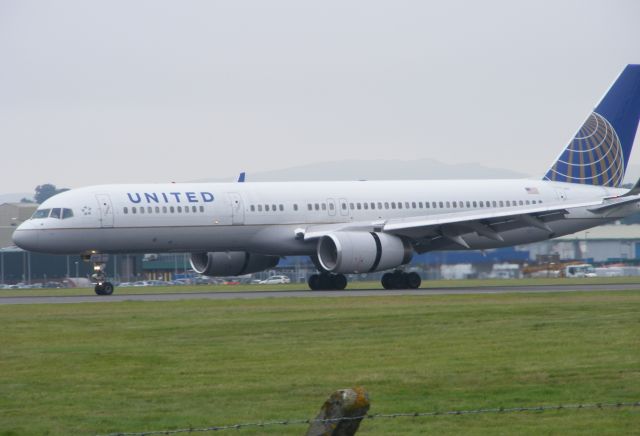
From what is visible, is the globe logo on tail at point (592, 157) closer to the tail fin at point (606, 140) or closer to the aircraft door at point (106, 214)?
the tail fin at point (606, 140)

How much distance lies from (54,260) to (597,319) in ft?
251

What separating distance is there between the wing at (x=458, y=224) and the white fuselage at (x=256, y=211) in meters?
0.70

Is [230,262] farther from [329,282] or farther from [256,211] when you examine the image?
[329,282]

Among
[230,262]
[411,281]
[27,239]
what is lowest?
[411,281]

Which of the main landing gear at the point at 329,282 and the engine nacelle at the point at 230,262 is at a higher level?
the engine nacelle at the point at 230,262

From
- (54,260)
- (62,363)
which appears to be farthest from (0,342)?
(54,260)

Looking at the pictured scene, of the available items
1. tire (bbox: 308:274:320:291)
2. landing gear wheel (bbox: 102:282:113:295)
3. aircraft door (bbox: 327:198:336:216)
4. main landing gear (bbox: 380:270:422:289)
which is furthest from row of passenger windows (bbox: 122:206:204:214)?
main landing gear (bbox: 380:270:422:289)

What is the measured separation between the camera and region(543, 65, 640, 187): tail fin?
60906 millimetres

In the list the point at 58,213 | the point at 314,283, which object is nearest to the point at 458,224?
the point at 314,283

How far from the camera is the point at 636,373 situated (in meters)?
23.4

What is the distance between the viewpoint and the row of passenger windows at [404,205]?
2111 inches

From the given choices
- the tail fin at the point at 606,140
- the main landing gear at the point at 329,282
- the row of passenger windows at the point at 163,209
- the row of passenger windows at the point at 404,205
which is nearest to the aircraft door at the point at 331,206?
the row of passenger windows at the point at 404,205

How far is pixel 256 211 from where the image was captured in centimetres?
5300

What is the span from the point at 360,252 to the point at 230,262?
832 centimetres
